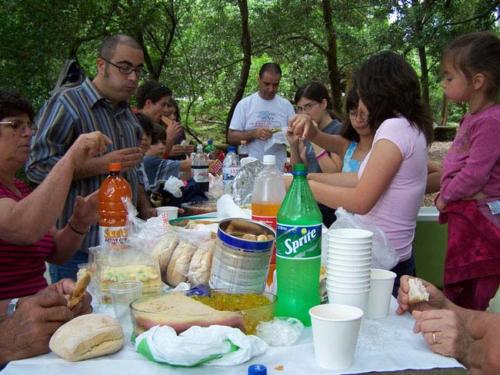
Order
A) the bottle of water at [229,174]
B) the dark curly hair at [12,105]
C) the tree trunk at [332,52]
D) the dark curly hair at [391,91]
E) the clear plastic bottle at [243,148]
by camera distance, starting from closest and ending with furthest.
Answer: the dark curly hair at [12,105], the dark curly hair at [391,91], the bottle of water at [229,174], the clear plastic bottle at [243,148], the tree trunk at [332,52]

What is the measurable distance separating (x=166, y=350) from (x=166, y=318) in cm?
9

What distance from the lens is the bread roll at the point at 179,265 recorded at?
1.75m

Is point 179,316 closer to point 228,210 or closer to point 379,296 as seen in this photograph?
point 379,296

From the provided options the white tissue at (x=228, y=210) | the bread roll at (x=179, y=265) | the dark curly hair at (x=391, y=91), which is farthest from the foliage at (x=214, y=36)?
the bread roll at (x=179, y=265)

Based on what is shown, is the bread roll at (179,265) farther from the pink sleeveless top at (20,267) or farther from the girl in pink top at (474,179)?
the girl in pink top at (474,179)

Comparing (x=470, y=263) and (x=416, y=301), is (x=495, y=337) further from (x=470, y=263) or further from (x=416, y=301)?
(x=470, y=263)

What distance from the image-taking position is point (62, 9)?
716 cm

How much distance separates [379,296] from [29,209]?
116 cm

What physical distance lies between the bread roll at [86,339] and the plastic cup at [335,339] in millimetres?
487

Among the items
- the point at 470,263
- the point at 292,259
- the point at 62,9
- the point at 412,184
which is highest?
the point at 62,9

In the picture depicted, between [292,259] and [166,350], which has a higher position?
[292,259]

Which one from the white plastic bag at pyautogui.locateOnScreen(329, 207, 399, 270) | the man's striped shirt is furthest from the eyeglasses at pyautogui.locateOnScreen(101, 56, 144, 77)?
the white plastic bag at pyautogui.locateOnScreen(329, 207, 399, 270)

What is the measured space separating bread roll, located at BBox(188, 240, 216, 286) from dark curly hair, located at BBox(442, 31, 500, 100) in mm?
1674

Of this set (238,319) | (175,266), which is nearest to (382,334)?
(238,319)
